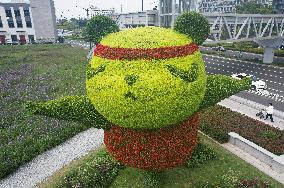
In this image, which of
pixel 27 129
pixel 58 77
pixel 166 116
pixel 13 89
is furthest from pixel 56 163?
pixel 58 77

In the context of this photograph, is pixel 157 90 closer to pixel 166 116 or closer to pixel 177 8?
pixel 166 116

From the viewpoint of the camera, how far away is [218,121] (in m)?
16.8

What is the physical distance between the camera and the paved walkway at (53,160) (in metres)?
12.3

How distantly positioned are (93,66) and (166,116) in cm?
266

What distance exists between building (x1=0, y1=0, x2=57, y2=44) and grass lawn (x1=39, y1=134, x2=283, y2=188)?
183 ft

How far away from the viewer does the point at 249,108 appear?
67.9ft

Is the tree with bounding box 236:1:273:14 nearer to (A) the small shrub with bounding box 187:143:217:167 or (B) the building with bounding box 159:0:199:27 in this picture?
(B) the building with bounding box 159:0:199:27

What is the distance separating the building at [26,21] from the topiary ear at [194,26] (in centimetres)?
5843

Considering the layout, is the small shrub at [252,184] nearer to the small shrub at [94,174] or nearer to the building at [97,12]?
the small shrub at [94,174]

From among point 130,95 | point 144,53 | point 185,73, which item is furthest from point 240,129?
point 130,95

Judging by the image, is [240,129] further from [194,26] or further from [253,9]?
[253,9]

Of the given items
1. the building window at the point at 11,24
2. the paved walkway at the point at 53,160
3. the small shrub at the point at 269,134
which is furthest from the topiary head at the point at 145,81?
the building window at the point at 11,24

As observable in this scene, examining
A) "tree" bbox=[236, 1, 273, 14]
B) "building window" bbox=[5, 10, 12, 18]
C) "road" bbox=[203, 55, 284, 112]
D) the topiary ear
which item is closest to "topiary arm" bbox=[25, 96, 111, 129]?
the topiary ear

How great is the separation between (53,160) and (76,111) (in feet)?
17.2
